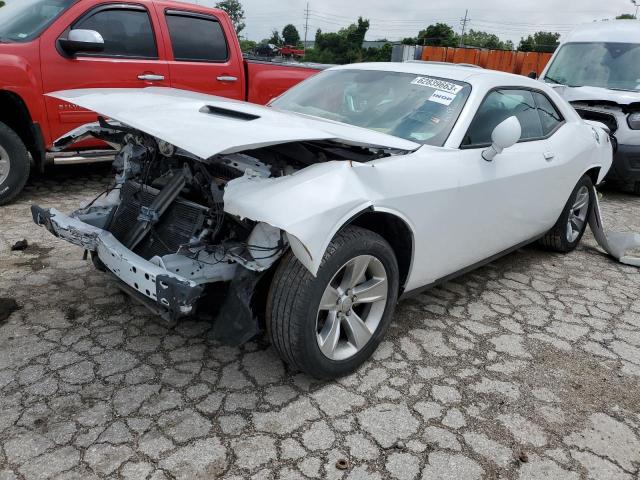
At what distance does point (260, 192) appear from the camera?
250cm

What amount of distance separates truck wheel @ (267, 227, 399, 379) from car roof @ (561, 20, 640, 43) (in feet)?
24.2

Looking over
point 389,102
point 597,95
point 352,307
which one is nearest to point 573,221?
point 389,102

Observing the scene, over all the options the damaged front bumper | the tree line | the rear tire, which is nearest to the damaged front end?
the damaged front bumper

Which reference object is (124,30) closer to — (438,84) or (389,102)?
(389,102)

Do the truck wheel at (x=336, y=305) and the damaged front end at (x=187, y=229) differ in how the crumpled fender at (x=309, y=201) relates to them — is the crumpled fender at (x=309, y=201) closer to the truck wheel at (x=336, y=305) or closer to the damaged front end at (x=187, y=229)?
the damaged front end at (x=187, y=229)

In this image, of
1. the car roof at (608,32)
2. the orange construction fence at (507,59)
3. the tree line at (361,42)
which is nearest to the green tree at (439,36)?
the tree line at (361,42)

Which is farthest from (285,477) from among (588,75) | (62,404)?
(588,75)

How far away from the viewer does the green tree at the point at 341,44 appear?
2280 inches

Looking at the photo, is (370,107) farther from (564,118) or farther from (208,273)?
(564,118)

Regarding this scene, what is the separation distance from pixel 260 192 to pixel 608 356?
2.52 metres

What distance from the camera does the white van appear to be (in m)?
7.47

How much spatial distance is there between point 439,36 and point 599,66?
45640 millimetres

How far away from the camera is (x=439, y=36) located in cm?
5038

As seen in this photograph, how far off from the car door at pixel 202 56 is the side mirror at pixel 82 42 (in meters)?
0.94
